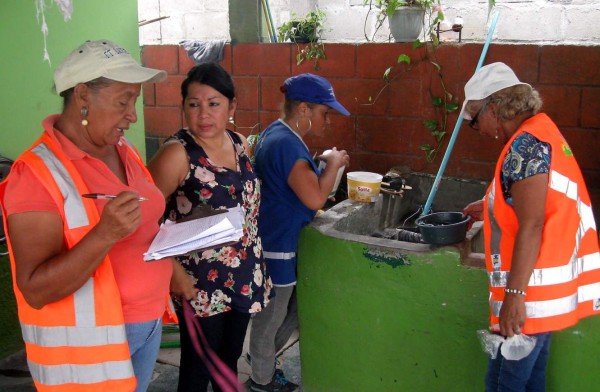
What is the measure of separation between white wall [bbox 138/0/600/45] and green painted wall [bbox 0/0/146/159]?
1.38m

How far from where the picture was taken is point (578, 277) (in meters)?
2.08

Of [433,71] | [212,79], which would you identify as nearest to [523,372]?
[212,79]

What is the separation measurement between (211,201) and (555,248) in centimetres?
123

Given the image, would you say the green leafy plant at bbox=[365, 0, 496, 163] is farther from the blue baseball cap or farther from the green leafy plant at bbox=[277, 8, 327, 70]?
the blue baseball cap

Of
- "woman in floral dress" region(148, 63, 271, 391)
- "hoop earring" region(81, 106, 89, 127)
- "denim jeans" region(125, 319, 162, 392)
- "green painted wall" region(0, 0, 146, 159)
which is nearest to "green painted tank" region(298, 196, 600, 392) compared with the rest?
"woman in floral dress" region(148, 63, 271, 391)

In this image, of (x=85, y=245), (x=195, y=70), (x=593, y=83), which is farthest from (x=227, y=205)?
(x=593, y=83)

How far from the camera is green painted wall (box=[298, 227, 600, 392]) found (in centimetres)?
232

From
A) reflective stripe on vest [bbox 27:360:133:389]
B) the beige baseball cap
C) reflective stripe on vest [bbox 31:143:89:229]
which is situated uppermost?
the beige baseball cap

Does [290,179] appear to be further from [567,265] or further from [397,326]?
[567,265]

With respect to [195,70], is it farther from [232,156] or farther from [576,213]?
[576,213]

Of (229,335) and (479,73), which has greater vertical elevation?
(479,73)

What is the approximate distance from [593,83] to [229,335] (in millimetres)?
2189

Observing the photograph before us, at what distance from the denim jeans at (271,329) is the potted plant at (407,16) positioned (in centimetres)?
166

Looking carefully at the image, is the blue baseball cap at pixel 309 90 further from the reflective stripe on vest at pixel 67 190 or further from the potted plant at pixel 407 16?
the reflective stripe on vest at pixel 67 190
